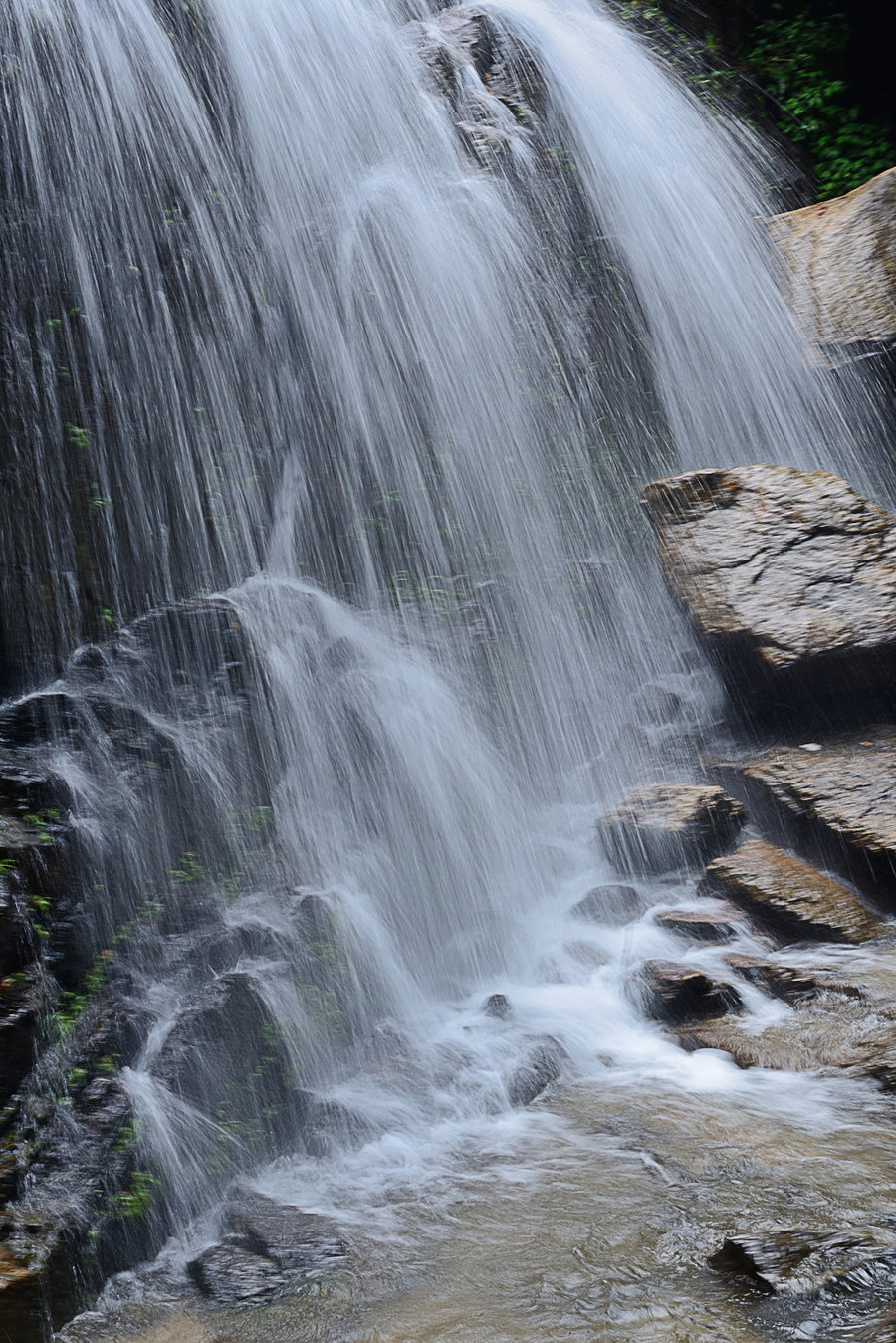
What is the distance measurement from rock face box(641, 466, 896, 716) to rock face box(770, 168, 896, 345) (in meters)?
2.44

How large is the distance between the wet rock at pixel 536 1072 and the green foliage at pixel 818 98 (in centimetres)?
1053

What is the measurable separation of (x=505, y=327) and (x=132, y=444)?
12.8 ft

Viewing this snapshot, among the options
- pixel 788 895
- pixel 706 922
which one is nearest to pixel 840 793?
pixel 788 895

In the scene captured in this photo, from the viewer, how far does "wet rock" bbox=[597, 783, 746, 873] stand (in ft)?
19.2

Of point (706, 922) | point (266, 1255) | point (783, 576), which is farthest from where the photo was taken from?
point (783, 576)

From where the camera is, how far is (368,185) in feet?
27.0

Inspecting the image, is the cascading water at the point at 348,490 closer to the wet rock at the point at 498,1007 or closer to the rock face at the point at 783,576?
the wet rock at the point at 498,1007

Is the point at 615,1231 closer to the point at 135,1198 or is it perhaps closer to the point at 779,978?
the point at 135,1198

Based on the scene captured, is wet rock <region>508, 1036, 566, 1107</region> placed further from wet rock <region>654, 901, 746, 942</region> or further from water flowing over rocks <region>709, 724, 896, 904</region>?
water flowing over rocks <region>709, 724, 896, 904</region>

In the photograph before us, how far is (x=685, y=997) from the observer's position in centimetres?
457

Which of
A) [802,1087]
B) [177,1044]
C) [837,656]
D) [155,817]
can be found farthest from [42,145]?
[802,1087]

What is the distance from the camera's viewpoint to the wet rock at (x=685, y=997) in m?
4.50

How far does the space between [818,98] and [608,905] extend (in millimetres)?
10425

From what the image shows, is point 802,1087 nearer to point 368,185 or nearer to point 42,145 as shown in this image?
point 42,145
